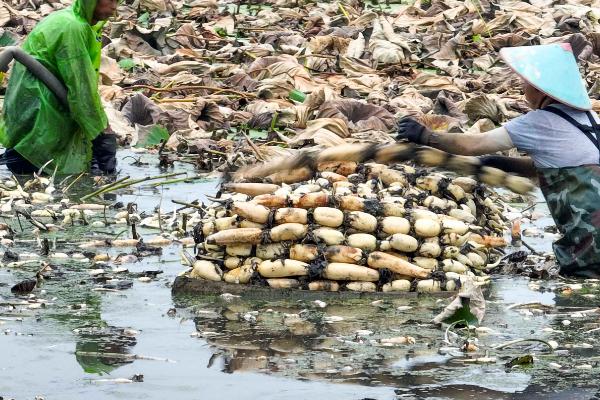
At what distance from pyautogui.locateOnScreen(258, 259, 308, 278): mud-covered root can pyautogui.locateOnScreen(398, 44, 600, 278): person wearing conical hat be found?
0.90 metres

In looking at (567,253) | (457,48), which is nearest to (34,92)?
(567,253)

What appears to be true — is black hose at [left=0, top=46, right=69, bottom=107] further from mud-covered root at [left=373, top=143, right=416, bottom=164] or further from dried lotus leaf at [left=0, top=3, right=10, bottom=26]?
dried lotus leaf at [left=0, top=3, right=10, bottom=26]

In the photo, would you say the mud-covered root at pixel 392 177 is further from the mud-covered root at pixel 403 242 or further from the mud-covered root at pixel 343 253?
the mud-covered root at pixel 343 253

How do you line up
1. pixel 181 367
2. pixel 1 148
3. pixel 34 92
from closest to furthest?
pixel 181 367
pixel 34 92
pixel 1 148

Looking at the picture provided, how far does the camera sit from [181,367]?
5.23 meters

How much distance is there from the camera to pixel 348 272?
6320mm

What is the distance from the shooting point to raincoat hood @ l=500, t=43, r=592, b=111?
6.61m

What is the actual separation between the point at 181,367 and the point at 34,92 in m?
4.72

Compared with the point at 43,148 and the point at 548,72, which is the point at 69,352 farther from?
the point at 43,148

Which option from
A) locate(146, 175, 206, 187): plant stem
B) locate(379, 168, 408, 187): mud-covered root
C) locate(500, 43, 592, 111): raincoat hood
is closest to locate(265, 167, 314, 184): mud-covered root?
locate(379, 168, 408, 187): mud-covered root

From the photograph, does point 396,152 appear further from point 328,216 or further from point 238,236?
point 238,236

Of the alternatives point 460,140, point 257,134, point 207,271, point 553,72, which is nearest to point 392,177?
point 460,140

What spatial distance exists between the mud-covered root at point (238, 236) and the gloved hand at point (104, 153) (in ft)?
11.5

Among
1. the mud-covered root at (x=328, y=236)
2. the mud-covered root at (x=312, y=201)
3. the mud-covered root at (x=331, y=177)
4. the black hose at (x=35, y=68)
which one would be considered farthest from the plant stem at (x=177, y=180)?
the mud-covered root at (x=328, y=236)
